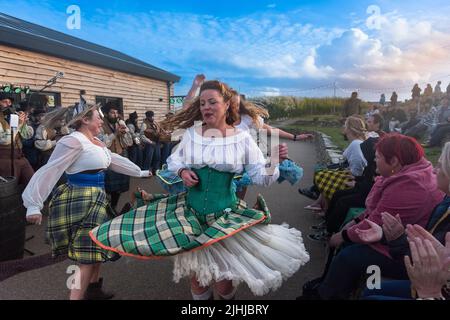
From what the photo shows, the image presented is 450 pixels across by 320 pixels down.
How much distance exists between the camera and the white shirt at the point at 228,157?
2354mm

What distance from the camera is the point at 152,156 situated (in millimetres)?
9406

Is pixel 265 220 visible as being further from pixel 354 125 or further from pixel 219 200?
pixel 354 125

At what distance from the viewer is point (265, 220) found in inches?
95.0

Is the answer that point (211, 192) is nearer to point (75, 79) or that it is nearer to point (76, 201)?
point (76, 201)

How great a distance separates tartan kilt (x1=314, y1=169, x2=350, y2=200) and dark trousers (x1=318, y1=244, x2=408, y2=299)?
226 cm

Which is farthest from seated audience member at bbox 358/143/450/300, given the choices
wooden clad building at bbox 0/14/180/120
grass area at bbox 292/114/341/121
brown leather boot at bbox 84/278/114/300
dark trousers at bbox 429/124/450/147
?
grass area at bbox 292/114/341/121

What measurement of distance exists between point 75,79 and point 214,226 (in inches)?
368

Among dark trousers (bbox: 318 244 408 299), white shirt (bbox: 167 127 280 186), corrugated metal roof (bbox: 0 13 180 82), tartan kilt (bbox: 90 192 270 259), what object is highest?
corrugated metal roof (bbox: 0 13 180 82)

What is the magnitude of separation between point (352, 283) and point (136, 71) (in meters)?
12.3

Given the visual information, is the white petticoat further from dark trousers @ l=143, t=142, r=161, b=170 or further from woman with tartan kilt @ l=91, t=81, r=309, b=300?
dark trousers @ l=143, t=142, r=161, b=170

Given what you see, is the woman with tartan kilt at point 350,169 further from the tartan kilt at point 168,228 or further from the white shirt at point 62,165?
the white shirt at point 62,165

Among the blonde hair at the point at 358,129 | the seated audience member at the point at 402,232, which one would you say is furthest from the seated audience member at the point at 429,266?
the blonde hair at the point at 358,129

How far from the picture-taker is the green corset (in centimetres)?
236

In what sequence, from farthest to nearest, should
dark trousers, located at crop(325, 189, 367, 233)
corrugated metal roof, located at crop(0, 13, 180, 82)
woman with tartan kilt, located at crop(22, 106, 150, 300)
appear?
corrugated metal roof, located at crop(0, 13, 180, 82) < dark trousers, located at crop(325, 189, 367, 233) < woman with tartan kilt, located at crop(22, 106, 150, 300)
